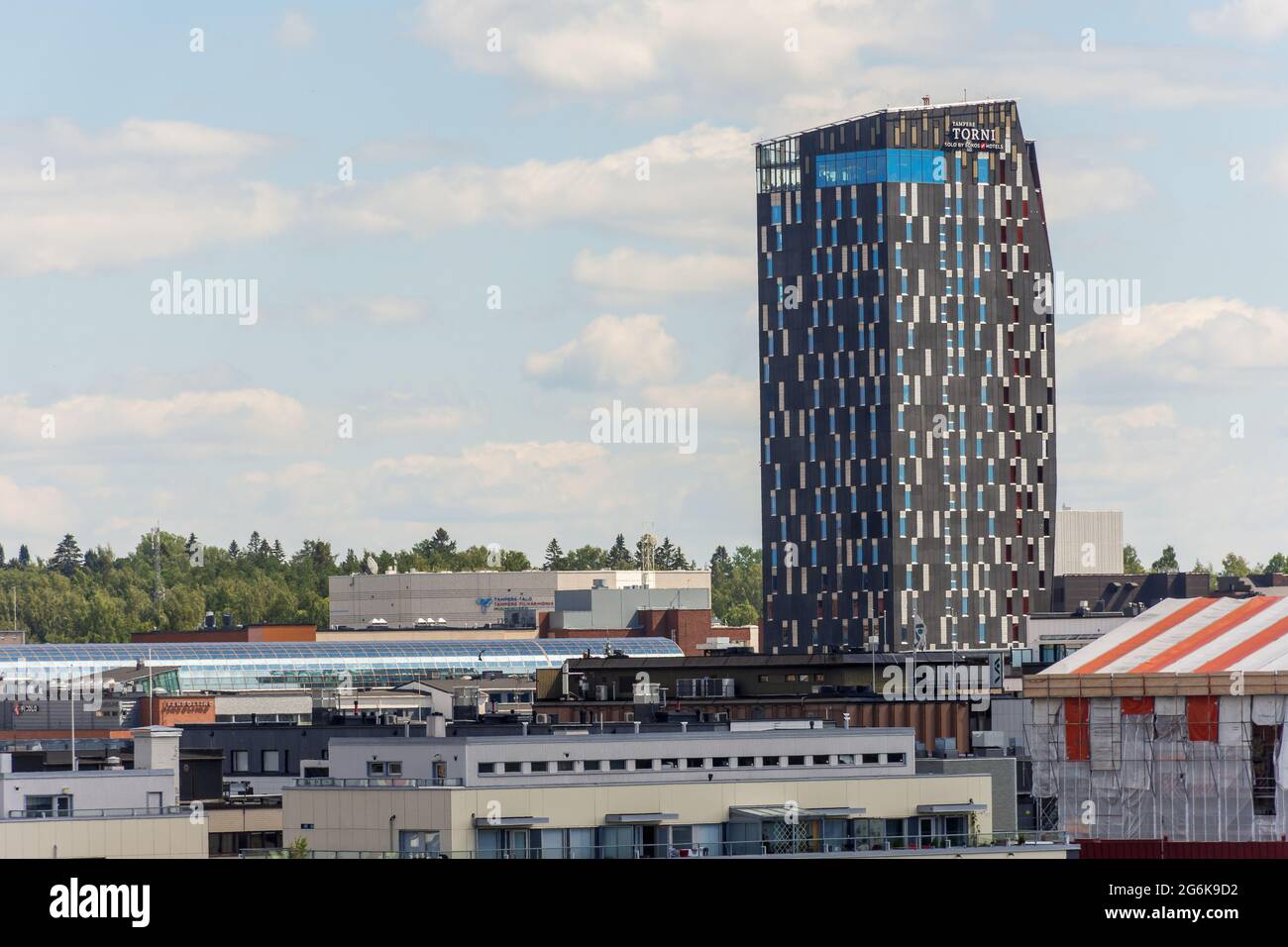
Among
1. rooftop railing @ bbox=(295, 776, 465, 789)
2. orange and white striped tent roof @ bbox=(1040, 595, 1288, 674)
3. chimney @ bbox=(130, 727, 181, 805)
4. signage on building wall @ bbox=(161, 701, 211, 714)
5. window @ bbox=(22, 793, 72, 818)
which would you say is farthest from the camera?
signage on building wall @ bbox=(161, 701, 211, 714)

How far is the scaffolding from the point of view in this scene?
316 feet

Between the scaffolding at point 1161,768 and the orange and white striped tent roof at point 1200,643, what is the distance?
2.01 meters

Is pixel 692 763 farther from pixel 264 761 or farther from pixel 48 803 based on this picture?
pixel 264 761

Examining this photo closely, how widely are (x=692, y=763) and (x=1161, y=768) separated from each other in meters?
25.1

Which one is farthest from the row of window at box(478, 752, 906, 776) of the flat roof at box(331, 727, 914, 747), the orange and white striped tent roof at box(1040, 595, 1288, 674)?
the orange and white striped tent roof at box(1040, 595, 1288, 674)

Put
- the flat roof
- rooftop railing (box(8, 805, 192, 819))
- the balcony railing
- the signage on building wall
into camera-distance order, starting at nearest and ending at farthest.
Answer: the balcony railing, rooftop railing (box(8, 805, 192, 819)), the flat roof, the signage on building wall

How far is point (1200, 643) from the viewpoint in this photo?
106m

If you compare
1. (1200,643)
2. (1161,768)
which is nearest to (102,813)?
(1161,768)

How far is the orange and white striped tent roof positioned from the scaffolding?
6.60 ft

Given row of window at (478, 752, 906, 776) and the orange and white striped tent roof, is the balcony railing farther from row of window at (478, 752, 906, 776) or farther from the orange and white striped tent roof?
the orange and white striped tent roof
